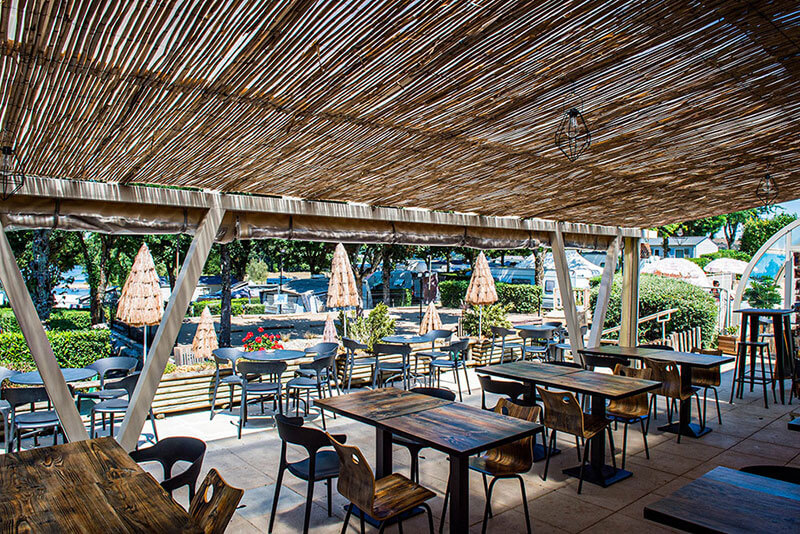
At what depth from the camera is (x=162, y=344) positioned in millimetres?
4645

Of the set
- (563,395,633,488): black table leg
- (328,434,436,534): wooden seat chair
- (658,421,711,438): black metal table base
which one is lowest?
(658,421,711,438): black metal table base

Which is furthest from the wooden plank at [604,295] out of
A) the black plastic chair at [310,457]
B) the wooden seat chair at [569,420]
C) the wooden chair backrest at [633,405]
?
the black plastic chair at [310,457]

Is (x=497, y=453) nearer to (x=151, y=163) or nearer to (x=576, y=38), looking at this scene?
(x=576, y=38)

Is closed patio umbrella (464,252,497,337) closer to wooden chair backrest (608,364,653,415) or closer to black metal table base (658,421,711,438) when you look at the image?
black metal table base (658,421,711,438)

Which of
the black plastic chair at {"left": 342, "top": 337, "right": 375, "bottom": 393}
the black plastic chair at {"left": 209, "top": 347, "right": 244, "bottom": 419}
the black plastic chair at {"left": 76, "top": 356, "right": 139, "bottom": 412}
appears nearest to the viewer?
the black plastic chair at {"left": 76, "top": 356, "right": 139, "bottom": 412}

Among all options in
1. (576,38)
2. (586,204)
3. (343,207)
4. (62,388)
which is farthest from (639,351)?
(62,388)

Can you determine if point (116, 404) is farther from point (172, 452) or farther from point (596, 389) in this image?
point (596, 389)

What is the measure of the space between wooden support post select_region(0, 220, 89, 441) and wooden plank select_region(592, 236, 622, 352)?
25.1 ft

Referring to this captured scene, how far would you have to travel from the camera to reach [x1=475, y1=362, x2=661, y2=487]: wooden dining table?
449cm

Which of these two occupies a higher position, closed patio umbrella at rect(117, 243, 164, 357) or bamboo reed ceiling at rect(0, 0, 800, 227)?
bamboo reed ceiling at rect(0, 0, 800, 227)

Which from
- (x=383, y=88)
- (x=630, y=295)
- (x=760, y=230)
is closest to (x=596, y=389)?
(x=383, y=88)

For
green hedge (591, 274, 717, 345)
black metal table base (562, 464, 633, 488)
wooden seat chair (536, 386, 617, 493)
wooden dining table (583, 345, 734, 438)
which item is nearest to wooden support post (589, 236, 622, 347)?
wooden dining table (583, 345, 734, 438)

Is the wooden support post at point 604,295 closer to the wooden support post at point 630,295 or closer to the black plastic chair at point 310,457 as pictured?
the wooden support post at point 630,295

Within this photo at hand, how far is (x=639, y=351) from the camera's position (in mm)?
6766
